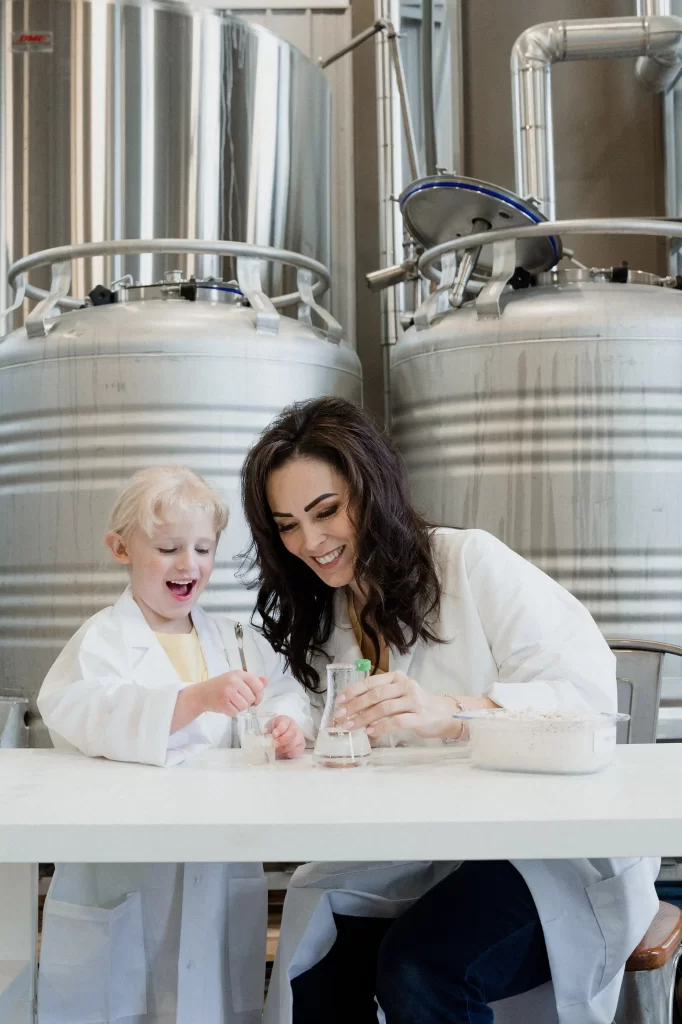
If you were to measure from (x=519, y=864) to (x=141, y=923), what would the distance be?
1.60 ft

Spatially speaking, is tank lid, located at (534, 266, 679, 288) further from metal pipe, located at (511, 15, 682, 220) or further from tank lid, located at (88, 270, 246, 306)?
tank lid, located at (88, 270, 246, 306)

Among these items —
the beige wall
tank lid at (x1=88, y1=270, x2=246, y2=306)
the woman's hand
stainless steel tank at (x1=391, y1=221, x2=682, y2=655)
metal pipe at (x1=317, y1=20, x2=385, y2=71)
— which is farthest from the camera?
the beige wall

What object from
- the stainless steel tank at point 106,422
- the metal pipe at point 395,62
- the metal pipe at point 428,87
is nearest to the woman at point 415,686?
the stainless steel tank at point 106,422

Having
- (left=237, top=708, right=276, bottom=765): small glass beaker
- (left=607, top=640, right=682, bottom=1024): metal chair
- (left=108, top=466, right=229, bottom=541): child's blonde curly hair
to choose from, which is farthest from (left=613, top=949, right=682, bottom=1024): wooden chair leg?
(left=108, top=466, right=229, bottom=541): child's blonde curly hair

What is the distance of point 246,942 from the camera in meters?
1.43

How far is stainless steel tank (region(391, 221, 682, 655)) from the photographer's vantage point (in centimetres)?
274

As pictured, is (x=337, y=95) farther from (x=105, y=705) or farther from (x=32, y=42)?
(x=105, y=705)

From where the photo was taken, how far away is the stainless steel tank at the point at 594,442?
8.98ft

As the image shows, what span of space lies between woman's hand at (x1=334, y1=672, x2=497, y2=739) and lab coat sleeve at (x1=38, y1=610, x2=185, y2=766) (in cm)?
22

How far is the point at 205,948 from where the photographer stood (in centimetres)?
139

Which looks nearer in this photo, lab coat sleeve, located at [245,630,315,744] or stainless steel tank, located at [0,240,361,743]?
lab coat sleeve, located at [245,630,315,744]

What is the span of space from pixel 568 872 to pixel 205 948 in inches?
17.9

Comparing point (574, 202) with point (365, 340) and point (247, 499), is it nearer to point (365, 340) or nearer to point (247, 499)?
point (365, 340)

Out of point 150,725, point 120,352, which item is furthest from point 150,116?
point 150,725
